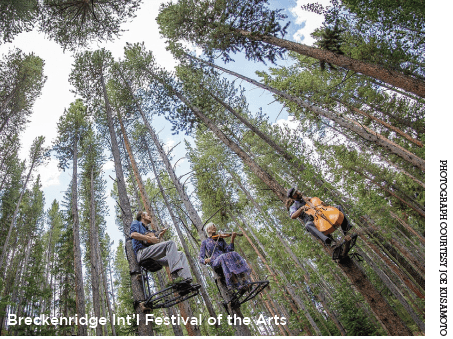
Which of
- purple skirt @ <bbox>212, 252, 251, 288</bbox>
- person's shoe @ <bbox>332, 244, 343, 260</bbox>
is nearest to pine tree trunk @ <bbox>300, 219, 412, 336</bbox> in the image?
person's shoe @ <bbox>332, 244, 343, 260</bbox>

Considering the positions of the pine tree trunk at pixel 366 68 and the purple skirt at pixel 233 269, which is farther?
the pine tree trunk at pixel 366 68

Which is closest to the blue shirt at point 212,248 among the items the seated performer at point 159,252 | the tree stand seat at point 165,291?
the seated performer at point 159,252

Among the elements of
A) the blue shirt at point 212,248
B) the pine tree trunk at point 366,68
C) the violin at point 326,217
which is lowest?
the violin at point 326,217

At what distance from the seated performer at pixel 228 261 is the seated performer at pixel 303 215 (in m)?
1.33

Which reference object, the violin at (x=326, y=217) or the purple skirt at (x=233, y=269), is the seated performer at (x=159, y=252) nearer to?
the purple skirt at (x=233, y=269)

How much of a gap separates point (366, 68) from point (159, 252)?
6.81 meters

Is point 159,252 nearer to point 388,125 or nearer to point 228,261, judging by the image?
point 228,261

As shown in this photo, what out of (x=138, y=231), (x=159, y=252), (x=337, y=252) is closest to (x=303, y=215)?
(x=337, y=252)

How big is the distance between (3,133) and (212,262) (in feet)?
54.9

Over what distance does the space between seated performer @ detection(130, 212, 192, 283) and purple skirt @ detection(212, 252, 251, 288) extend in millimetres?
646

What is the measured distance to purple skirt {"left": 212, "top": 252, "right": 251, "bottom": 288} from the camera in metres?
4.07

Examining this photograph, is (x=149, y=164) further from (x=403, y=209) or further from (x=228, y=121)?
(x=403, y=209)

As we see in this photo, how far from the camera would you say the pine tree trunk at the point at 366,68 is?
5.77m

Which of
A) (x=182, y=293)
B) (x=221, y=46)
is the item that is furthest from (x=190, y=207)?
(x=221, y=46)
